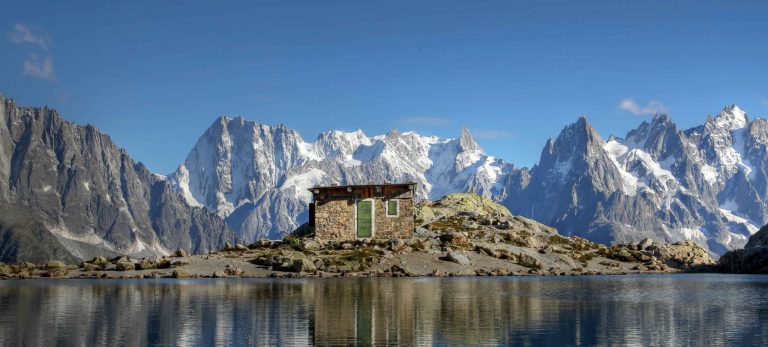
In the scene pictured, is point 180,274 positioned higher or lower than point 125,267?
lower

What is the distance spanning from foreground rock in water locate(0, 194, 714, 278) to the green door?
2816 millimetres

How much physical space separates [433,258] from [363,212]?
13.1 meters

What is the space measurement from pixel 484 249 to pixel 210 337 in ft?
189

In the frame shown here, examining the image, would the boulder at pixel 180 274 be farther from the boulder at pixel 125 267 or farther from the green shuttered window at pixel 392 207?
the green shuttered window at pixel 392 207

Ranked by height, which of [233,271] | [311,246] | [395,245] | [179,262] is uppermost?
[395,245]

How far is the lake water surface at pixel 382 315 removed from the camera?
100ft

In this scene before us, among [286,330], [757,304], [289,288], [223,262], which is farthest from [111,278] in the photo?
[757,304]

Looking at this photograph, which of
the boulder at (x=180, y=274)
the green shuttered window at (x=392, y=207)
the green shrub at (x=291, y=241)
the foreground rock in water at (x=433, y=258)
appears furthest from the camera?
the green shuttered window at (x=392, y=207)

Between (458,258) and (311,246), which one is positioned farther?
(311,246)

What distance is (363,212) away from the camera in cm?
9069

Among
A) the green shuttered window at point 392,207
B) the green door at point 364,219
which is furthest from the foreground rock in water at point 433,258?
the green shuttered window at point 392,207

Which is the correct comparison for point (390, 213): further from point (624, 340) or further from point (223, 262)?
point (624, 340)

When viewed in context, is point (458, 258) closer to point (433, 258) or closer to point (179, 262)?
point (433, 258)

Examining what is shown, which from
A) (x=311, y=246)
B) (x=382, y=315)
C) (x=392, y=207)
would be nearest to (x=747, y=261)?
(x=392, y=207)
